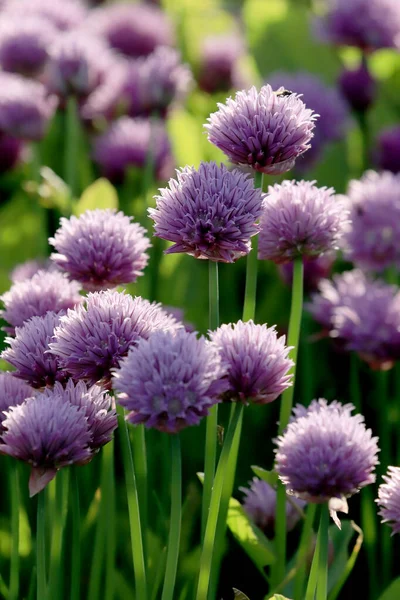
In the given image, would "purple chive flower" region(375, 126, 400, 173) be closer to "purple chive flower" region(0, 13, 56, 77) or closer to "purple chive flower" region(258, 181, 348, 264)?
"purple chive flower" region(0, 13, 56, 77)

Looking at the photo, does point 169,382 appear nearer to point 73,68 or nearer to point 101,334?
point 101,334

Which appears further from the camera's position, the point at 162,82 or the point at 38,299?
the point at 162,82

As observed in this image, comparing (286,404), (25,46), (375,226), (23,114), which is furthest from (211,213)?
(25,46)

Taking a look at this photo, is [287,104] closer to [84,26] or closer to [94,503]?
[94,503]

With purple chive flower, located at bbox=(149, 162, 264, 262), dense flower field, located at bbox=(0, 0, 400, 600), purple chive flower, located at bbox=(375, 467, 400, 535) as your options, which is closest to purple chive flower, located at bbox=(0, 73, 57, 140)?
dense flower field, located at bbox=(0, 0, 400, 600)

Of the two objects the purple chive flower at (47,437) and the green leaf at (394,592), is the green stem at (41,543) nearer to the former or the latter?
the purple chive flower at (47,437)

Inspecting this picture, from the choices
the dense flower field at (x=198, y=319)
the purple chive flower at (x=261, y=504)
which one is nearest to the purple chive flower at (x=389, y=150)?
the dense flower field at (x=198, y=319)
